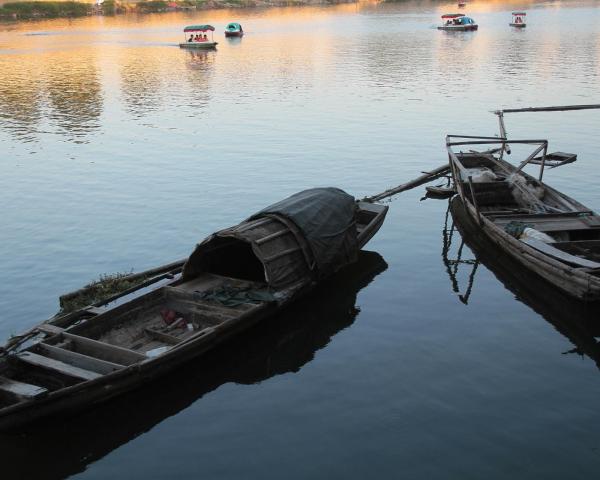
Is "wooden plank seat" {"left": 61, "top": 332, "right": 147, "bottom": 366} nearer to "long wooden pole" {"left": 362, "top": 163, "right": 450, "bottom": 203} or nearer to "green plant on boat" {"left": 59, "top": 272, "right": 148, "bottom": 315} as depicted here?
"green plant on boat" {"left": 59, "top": 272, "right": 148, "bottom": 315}

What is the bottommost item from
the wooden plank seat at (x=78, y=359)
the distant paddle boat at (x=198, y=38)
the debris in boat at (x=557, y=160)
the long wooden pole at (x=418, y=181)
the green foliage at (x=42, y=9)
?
the wooden plank seat at (x=78, y=359)

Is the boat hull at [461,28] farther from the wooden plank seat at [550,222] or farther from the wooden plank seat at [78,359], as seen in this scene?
the wooden plank seat at [78,359]

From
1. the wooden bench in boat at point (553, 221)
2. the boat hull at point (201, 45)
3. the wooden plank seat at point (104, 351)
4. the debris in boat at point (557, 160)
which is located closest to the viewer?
the wooden plank seat at point (104, 351)

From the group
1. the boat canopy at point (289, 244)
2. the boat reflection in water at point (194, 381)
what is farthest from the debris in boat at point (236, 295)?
Result: the boat reflection in water at point (194, 381)

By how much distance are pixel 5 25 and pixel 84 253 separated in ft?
338

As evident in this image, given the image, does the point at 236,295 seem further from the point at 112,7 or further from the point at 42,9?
the point at 112,7

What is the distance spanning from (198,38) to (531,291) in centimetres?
6762

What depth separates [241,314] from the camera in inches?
516

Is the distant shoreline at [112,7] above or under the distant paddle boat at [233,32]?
above

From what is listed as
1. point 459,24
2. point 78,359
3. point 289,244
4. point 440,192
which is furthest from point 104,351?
point 459,24

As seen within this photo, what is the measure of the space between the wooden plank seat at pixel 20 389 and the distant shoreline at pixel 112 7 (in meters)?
117

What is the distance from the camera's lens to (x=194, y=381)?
12.8 m

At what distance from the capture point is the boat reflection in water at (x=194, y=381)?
10.8m

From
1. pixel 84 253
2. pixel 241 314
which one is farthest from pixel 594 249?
pixel 84 253
